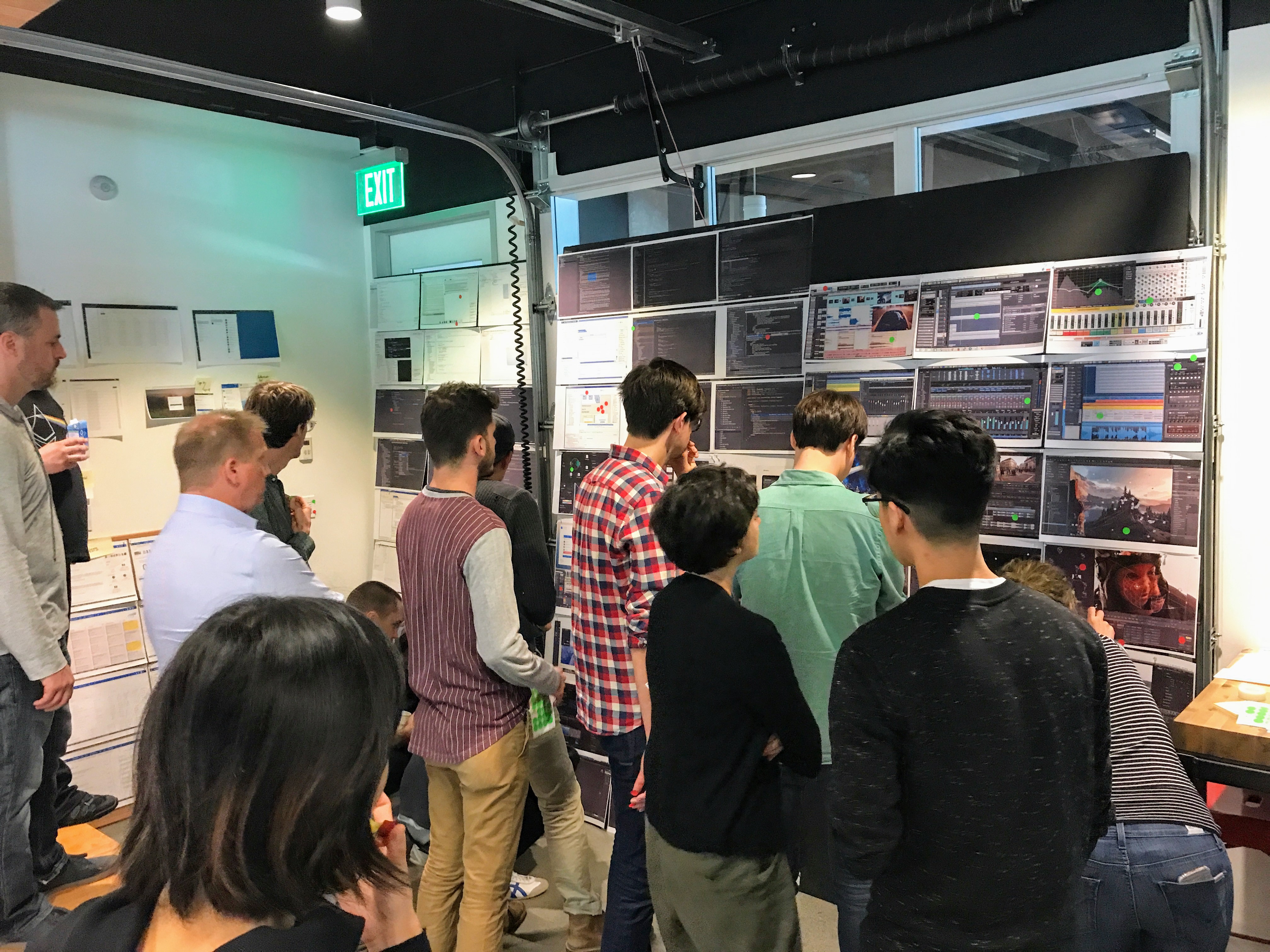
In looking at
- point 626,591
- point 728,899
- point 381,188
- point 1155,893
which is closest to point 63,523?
point 626,591

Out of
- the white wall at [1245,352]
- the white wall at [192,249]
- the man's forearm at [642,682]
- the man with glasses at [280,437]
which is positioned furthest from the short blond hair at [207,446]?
the white wall at [1245,352]

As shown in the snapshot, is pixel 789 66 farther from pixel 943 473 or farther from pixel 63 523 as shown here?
pixel 63 523

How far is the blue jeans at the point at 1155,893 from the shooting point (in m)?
1.76

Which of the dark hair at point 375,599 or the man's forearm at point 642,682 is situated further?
the dark hair at point 375,599

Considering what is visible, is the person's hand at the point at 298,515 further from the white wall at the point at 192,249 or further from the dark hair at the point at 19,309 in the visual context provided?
the white wall at the point at 192,249

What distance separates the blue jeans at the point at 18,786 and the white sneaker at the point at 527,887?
1.44 metres

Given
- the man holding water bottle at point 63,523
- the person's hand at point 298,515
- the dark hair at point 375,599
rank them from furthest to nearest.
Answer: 1. the dark hair at point 375,599
2. the person's hand at point 298,515
3. the man holding water bottle at point 63,523

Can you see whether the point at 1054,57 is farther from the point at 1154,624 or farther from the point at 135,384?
the point at 135,384

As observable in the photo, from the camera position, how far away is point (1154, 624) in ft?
8.52

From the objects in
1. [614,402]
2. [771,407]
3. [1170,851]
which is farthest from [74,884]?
[1170,851]

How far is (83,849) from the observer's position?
3516mm

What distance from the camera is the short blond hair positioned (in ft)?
7.06

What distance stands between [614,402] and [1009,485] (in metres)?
1.69

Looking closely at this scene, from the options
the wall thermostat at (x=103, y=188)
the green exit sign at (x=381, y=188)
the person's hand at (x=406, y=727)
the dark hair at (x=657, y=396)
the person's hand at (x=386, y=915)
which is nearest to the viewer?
the person's hand at (x=386, y=915)
